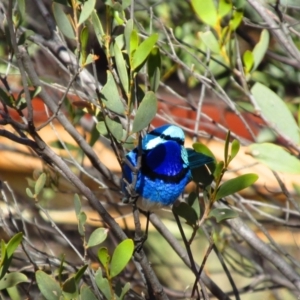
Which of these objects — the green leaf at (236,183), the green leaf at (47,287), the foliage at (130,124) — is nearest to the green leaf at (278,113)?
the foliage at (130,124)

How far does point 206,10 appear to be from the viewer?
1.79 metres

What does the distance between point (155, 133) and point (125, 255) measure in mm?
451

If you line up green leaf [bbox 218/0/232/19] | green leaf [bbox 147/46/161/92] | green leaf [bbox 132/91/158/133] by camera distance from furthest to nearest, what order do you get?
green leaf [bbox 218/0/232/19]
green leaf [bbox 147/46/161/92]
green leaf [bbox 132/91/158/133]

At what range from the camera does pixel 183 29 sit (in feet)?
8.96

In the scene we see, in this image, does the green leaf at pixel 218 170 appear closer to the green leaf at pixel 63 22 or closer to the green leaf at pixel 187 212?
the green leaf at pixel 187 212

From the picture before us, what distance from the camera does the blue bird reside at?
1668 millimetres

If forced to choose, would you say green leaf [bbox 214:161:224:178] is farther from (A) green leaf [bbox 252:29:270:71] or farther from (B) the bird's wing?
(A) green leaf [bbox 252:29:270:71]

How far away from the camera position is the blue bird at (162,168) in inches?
65.7

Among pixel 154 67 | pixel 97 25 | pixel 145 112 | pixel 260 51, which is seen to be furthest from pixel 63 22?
pixel 260 51

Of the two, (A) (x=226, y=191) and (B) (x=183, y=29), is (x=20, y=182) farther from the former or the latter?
(A) (x=226, y=191)

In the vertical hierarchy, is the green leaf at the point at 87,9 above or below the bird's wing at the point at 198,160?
above

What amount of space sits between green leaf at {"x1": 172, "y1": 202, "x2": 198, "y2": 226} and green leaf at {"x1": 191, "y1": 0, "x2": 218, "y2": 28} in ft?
1.93

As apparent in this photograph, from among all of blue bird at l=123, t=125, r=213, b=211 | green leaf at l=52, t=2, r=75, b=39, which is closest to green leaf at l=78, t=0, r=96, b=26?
green leaf at l=52, t=2, r=75, b=39

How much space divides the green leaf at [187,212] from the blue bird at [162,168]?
0.19m
